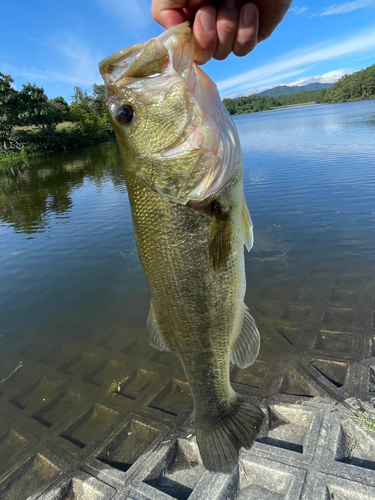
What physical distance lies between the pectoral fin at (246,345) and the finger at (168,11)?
2.08 m

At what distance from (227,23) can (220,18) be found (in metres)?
0.05

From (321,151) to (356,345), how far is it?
1898 cm

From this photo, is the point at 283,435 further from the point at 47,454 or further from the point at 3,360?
the point at 3,360

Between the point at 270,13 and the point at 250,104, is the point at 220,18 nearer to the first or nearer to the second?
the point at 270,13

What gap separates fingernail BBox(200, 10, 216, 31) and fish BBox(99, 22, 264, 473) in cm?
14

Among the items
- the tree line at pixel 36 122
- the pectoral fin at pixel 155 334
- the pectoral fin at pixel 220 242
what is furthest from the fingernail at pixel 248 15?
the tree line at pixel 36 122

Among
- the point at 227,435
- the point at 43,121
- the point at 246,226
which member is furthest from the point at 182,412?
the point at 43,121

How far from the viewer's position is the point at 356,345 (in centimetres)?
448

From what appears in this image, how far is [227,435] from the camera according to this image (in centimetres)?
219

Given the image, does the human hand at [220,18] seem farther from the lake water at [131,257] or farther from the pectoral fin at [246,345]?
the lake water at [131,257]

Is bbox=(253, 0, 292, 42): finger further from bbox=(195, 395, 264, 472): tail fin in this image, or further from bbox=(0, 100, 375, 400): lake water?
bbox=(0, 100, 375, 400): lake water

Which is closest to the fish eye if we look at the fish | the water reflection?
the fish

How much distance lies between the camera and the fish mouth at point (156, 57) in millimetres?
1727

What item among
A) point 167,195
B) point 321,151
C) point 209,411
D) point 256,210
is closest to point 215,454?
point 209,411
